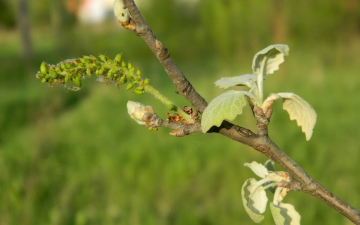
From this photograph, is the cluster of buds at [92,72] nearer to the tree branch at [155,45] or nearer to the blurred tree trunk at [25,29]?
the tree branch at [155,45]

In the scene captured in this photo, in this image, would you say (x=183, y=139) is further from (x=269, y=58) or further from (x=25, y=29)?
(x=25, y=29)

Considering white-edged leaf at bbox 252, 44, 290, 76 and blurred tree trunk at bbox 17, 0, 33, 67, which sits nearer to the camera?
white-edged leaf at bbox 252, 44, 290, 76

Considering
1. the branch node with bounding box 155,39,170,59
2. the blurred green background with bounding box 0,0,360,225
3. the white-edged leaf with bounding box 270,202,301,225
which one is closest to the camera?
the branch node with bounding box 155,39,170,59

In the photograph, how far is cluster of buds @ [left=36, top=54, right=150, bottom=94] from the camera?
45 centimetres

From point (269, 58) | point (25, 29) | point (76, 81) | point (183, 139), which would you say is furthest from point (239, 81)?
point (25, 29)

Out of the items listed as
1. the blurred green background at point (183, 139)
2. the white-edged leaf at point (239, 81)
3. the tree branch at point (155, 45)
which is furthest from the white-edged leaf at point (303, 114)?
the blurred green background at point (183, 139)

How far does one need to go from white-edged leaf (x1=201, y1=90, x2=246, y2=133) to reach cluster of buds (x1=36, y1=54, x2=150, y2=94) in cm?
7

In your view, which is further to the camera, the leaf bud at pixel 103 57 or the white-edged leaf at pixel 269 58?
the white-edged leaf at pixel 269 58

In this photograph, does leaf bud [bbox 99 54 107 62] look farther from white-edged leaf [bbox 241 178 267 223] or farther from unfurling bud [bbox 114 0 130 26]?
white-edged leaf [bbox 241 178 267 223]

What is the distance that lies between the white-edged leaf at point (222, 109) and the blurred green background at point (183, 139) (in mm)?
345

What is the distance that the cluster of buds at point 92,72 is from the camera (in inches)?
17.6

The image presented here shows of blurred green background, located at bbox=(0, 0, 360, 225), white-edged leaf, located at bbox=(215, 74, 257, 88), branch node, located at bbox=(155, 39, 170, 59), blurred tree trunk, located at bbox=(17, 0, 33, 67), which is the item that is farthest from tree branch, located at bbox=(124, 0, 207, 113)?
blurred tree trunk, located at bbox=(17, 0, 33, 67)

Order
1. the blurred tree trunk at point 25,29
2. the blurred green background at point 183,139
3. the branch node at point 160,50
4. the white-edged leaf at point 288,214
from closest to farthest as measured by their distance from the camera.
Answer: the branch node at point 160,50
the white-edged leaf at point 288,214
the blurred green background at point 183,139
the blurred tree trunk at point 25,29

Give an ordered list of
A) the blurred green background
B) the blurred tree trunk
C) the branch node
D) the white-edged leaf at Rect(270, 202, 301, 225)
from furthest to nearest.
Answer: the blurred tree trunk < the blurred green background < the white-edged leaf at Rect(270, 202, 301, 225) < the branch node
